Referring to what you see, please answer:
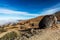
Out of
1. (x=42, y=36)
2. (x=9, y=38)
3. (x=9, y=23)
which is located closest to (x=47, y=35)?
(x=42, y=36)

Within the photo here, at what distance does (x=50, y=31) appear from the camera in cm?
1914

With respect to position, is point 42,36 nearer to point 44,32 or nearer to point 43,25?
point 44,32

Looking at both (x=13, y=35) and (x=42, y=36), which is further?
(x=13, y=35)

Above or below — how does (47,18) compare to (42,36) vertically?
above

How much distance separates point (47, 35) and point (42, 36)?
0.53 m

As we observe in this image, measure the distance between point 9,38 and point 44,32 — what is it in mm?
3980

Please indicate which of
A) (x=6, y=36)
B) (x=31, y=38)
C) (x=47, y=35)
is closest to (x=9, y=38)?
(x=6, y=36)

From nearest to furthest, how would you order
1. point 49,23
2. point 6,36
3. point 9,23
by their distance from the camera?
point 6,36 → point 49,23 → point 9,23

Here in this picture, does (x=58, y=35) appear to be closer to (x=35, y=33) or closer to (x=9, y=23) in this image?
(x=35, y=33)

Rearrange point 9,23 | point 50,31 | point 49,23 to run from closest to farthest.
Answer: point 50,31, point 49,23, point 9,23

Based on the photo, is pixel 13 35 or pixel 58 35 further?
pixel 13 35

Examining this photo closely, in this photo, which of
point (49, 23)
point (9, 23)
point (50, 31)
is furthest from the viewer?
point (9, 23)

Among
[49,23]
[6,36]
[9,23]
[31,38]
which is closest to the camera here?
[31,38]

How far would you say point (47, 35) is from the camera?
18.0 meters
